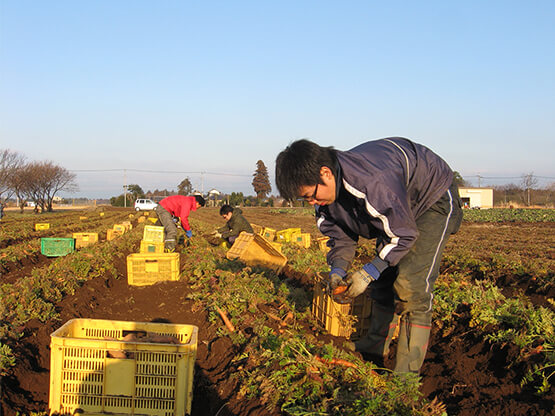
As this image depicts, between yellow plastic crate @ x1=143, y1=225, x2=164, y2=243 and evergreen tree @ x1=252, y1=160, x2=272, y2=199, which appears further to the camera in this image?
evergreen tree @ x1=252, y1=160, x2=272, y2=199

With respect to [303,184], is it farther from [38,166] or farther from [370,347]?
[38,166]

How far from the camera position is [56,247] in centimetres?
1294

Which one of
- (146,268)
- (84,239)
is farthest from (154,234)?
(84,239)

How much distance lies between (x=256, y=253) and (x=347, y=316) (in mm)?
4507

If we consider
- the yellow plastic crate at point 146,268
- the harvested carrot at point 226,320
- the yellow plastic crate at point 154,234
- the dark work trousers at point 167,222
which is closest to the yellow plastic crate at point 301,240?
the dark work trousers at point 167,222

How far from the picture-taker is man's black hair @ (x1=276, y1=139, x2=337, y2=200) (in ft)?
9.62

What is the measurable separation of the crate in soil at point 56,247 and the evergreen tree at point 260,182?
7821 cm

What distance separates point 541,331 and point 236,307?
10.3 feet

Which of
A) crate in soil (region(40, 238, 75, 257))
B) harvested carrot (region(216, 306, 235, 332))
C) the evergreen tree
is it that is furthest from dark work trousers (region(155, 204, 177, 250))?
the evergreen tree

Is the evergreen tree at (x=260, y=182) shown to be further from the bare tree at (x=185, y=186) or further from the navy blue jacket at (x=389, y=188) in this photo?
the navy blue jacket at (x=389, y=188)

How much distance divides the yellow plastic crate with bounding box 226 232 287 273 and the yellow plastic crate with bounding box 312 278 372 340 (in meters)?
3.46

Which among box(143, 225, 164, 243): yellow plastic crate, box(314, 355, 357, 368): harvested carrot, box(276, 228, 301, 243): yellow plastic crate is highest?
box(143, 225, 164, 243): yellow plastic crate

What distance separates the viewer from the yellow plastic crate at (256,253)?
27.1ft

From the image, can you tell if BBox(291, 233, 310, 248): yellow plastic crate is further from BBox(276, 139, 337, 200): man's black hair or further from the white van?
the white van
